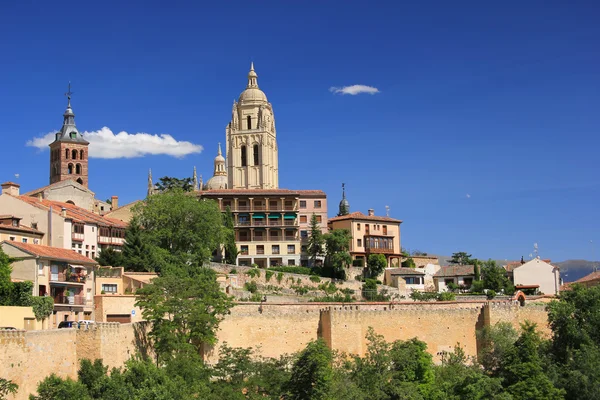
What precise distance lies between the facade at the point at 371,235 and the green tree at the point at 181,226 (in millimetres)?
20816

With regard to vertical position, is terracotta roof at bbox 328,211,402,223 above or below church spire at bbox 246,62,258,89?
below

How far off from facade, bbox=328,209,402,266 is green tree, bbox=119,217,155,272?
29554mm

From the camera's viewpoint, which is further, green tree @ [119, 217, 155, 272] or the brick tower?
the brick tower

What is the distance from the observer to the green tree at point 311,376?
46.2m

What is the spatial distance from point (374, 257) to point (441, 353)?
2399 centimetres

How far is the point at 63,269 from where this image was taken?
52.6 meters

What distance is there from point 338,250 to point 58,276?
35.0 m

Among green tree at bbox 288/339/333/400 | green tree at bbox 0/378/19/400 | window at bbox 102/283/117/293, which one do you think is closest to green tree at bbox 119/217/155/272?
window at bbox 102/283/117/293

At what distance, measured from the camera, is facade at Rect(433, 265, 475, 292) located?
84812 millimetres

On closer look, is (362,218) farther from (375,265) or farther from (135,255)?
(135,255)

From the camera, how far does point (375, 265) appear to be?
8225 centimetres

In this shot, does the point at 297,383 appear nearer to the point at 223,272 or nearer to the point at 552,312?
the point at 552,312

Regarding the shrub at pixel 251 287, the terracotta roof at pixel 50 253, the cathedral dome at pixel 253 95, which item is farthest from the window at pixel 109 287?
the cathedral dome at pixel 253 95

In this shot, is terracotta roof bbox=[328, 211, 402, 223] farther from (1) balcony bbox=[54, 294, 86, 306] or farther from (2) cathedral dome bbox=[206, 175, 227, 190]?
(1) balcony bbox=[54, 294, 86, 306]
